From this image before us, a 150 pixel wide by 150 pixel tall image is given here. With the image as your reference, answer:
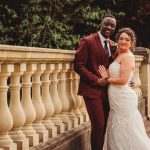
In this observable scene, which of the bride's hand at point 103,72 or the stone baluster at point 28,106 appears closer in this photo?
the stone baluster at point 28,106

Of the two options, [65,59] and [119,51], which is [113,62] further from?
[65,59]

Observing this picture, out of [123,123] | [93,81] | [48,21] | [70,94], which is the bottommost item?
[123,123]

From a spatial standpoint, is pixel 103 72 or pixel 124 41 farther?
pixel 124 41

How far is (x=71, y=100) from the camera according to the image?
23.6 ft

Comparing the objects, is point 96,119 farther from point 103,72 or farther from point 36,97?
point 36,97

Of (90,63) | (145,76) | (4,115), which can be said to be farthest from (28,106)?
(145,76)

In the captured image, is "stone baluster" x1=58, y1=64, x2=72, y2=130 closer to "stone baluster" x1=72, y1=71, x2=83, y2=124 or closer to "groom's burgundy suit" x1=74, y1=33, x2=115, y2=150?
"groom's burgundy suit" x1=74, y1=33, x2=115, y2=150

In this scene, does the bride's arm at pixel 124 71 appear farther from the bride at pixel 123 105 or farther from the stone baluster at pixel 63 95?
the stone baluster at pixel 63 95

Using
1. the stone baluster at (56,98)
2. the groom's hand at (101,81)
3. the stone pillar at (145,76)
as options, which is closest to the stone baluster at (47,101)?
the stone baluster at (56,98)

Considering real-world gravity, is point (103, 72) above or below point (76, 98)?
above

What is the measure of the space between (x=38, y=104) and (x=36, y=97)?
81mm

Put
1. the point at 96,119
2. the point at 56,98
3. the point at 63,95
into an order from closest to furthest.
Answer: the point at 56,98 < the point at 96,119 < the point at 63,95

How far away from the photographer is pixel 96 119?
670 cm

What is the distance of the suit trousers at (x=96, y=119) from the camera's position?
669 cm
